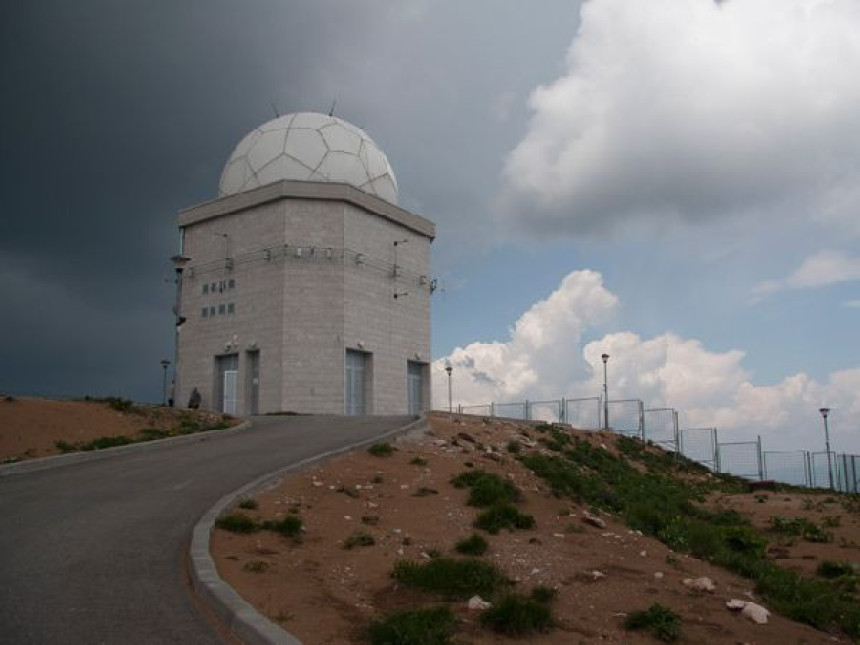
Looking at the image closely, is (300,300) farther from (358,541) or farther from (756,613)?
(756,613)

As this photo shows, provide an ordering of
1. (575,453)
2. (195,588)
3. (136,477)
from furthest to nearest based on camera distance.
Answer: (575,453), (136,477), (195,588)

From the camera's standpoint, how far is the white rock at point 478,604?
749cm

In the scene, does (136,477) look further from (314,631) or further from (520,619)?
(520,619)

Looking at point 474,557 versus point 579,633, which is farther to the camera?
point 474,557

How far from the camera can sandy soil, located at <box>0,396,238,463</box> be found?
57.7ft

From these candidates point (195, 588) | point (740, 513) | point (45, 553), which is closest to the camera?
point (195, 588)


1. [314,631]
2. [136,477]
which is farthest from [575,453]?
[314,631]

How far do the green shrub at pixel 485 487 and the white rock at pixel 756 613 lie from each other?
498 centimetres

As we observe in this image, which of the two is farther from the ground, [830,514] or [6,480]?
[6,480]

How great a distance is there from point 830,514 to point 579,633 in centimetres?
1512

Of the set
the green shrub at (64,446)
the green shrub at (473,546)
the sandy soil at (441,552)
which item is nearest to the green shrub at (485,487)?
the sandy soil at (441,552)

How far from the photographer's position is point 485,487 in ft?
42.1

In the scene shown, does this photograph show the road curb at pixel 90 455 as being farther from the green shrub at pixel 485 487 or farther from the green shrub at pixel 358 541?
the green shrub at pixel 358 541

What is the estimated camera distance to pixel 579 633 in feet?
23.1
